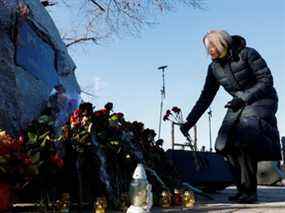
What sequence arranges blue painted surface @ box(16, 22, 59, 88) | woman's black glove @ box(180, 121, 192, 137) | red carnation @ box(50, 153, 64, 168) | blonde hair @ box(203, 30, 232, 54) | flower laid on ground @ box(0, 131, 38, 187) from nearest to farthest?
flower laid on ground @ box(0, 131, 38, 187), red carnation @ box(50, 153, 64, 168), blonde hair @ box(203, 30, 232, 54), woman's black glove @ box(180, 121, 192, 137), blue painted surface @ box(16, 22, 59, 88)

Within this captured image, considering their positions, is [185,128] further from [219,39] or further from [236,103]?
[219,39]

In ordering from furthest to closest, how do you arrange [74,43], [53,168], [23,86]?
[74,43] → [23,86] → [53,168]

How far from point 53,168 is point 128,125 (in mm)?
1675

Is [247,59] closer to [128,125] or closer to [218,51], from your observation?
[218,51]

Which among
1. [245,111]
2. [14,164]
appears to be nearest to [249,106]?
[245,111]

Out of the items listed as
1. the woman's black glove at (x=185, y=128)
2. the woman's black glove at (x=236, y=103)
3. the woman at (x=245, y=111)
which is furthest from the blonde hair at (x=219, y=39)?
the woman's black glove at (x=185, y=128)

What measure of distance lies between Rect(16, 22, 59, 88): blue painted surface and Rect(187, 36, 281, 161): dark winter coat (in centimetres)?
219

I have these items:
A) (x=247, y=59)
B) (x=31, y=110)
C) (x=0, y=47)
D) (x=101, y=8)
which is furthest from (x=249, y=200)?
(x=101, y=8)

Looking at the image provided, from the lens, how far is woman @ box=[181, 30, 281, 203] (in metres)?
4.68

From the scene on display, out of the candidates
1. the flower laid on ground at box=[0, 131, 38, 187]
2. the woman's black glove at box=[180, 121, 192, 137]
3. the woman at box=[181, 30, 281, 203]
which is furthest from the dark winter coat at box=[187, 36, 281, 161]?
the flower laid on ground at box=[0, 131, 38, 187]

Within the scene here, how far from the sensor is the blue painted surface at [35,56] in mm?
5377

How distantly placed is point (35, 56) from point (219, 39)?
226 centimetres

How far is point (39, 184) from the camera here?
4031 mm

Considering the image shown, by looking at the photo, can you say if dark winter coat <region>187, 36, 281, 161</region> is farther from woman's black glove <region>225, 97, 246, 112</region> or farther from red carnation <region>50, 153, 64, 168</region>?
red carnation <region>50, 153, 64, 168</region>
